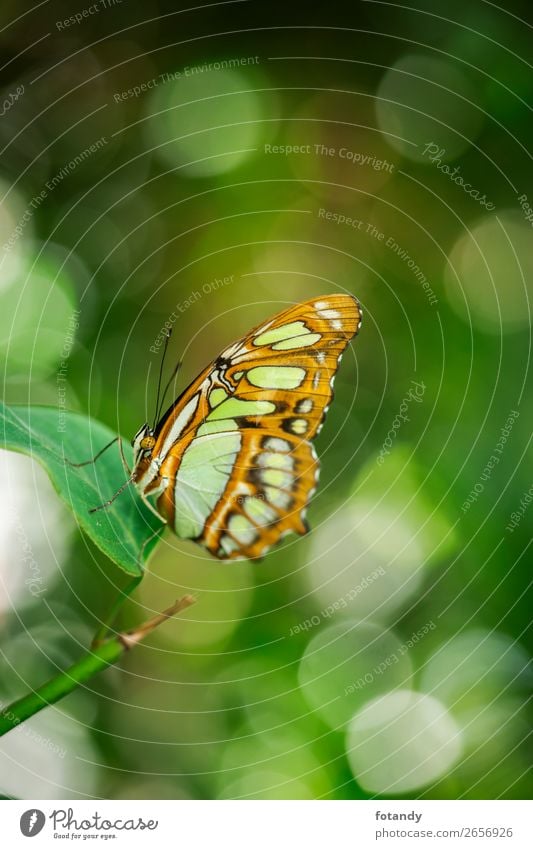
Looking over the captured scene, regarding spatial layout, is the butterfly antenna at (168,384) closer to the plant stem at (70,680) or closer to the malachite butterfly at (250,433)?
the malachite butterfly at (250,433)

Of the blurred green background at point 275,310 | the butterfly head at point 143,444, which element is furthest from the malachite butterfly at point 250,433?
the blurred green background at point 275,310

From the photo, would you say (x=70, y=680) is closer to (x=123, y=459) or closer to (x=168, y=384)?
(x=123, y=459)

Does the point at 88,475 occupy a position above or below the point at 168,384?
below

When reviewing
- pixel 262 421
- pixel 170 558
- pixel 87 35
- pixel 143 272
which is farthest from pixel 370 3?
pixel 170 558

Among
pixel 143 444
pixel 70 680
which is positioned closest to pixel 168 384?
pixel 143 444

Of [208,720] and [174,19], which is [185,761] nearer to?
[208,720]

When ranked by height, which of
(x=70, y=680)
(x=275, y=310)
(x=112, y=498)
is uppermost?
(x=275, y=310)
